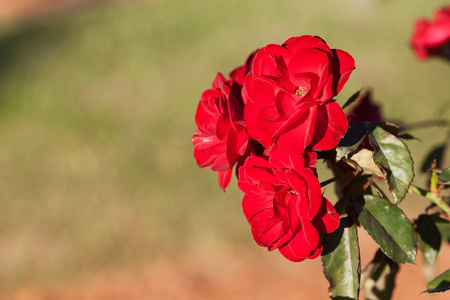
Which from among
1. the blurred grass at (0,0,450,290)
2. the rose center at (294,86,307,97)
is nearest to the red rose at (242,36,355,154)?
the rose center at (294,86,307,97)

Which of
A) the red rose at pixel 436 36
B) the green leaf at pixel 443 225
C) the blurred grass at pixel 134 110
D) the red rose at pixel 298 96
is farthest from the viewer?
the blurred grass at pixel 134 110

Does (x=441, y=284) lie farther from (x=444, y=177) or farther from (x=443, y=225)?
(x=443, y=225)

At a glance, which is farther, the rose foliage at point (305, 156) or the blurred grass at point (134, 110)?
the blurred grass at point (134, 110)

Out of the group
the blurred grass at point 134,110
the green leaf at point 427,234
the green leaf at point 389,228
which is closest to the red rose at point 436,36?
the green leaf at point 427,234

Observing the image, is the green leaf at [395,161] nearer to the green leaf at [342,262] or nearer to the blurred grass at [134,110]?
the green leaf at [342,262]

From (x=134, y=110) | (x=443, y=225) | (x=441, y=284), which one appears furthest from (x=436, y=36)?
(x=134, y=110)

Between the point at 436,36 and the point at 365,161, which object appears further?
the point at 436,36

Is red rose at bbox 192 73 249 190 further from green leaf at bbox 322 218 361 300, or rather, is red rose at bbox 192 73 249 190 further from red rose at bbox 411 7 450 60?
red rose at bbox 411 7 450 60
